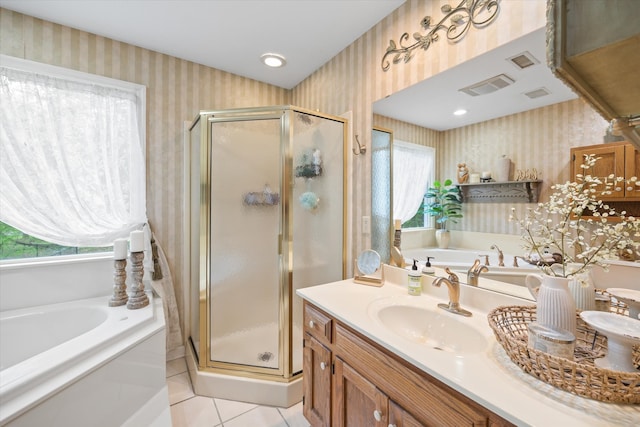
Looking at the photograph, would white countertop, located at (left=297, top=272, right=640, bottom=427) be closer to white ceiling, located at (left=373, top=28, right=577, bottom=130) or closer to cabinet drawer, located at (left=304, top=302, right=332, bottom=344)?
cabinet drawer, located at (left=304, top=302, right=332, bottom=344)

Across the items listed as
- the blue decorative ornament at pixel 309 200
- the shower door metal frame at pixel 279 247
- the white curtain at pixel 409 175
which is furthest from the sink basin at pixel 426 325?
the blue decorative ornament at pixel 309 200

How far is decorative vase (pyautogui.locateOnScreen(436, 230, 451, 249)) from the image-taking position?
4.56 ft

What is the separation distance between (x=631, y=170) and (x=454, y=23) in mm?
981

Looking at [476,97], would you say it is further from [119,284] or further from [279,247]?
[119,284]

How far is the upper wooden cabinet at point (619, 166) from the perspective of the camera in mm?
821

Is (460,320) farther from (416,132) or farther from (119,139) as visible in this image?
(119,139)

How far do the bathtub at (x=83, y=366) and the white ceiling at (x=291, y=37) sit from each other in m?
1.96

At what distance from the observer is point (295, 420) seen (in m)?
1.61

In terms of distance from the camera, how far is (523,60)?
1.09m

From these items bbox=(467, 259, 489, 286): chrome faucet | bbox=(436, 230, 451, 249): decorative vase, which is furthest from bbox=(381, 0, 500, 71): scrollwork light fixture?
bbox=(467, 259, 489, 286): chrome faucet

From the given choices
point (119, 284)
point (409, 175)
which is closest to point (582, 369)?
point (409, 175)

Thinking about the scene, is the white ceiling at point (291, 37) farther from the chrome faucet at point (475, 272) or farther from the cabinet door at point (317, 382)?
the cabinet door at point (317, 382)

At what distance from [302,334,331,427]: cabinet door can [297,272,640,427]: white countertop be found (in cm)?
25

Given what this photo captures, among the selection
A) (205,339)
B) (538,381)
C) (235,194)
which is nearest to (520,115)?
(538,381)
